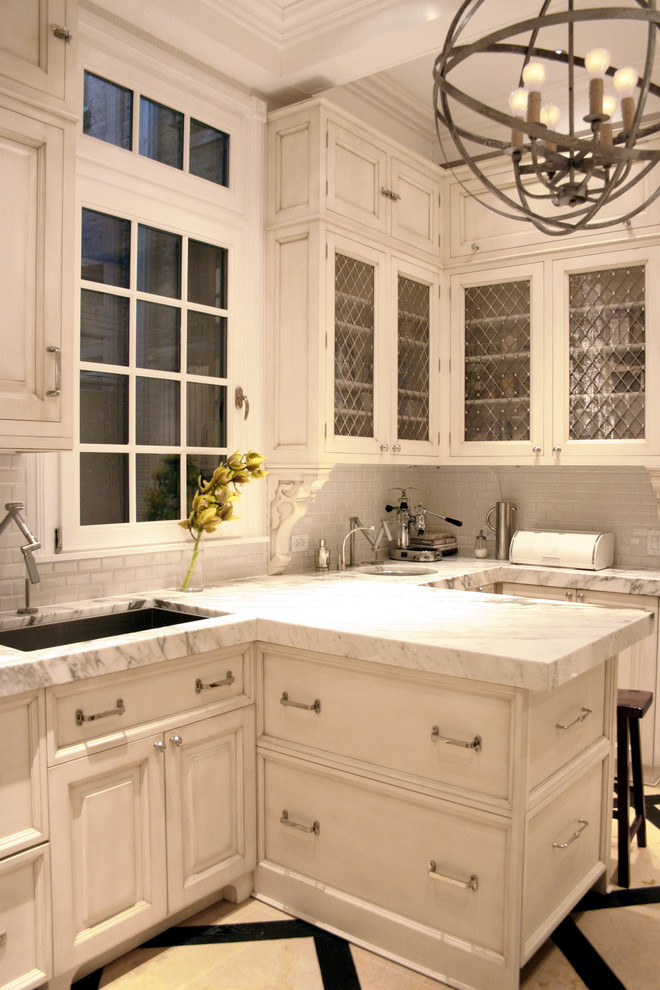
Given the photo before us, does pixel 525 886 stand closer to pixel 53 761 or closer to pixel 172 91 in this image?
pixel 53 761

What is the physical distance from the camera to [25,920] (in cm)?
197

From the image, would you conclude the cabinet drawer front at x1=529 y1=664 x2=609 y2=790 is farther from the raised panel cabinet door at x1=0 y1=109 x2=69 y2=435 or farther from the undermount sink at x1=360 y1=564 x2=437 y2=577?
the raised panel cabinet door at x1=0 y1=109 x2=69 y2=435

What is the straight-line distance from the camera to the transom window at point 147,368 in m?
2.89

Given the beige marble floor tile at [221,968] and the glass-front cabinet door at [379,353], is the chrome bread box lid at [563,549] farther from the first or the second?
Answer: the beige marble floor tile at [221,968]

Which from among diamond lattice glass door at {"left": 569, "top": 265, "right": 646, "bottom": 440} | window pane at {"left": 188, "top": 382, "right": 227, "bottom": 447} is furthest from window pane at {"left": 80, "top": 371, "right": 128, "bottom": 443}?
diamond lattice glass door at {"left": 569, "top": 265, "right": 646, "bottom": 440}

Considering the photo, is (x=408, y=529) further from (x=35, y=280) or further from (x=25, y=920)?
(x=25, y=920)

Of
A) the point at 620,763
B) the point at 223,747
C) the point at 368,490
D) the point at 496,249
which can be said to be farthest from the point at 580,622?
the point at 496,249

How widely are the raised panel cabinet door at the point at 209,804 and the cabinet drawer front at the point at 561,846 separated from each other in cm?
91

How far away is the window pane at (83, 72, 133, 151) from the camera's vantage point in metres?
2.84

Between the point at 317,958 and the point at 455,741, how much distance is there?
0.77 metres

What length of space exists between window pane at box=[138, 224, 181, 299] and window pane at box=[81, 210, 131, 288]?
0.07 m

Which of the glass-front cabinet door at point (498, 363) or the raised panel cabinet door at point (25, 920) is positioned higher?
the glass-front cabinet door at point (498, 363)

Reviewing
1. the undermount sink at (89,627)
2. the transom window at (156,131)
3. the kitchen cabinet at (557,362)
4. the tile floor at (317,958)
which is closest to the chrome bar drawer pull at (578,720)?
the tile floor at (317,958)

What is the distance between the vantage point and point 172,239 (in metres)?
3.17
